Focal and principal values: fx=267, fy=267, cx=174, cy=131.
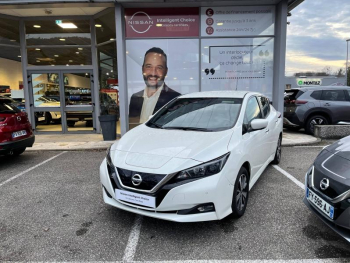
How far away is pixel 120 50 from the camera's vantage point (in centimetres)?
806

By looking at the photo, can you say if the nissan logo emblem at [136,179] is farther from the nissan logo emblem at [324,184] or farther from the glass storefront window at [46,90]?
the glass storefront window at [46,90]

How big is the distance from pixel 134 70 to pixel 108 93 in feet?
5.90

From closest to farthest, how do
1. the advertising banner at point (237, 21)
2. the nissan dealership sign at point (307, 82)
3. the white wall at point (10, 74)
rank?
1. the advertising banner at point (237, 21)
2. the white wall at point (10, 74)
3. the nissan dealership sign at point (307, 82)

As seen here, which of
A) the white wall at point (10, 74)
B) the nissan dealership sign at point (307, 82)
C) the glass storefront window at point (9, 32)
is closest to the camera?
the glass storefront window at point (9, 32)

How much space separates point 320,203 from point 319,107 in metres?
7.30

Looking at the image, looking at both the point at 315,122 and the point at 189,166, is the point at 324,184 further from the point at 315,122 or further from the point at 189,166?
the point at 315,122

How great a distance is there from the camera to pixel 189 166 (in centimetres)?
272

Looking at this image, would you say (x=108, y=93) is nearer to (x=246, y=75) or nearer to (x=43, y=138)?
(x=43, y=138)

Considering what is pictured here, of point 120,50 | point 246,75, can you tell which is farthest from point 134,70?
point 246,75

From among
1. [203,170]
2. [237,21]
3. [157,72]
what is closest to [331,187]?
[203,170]

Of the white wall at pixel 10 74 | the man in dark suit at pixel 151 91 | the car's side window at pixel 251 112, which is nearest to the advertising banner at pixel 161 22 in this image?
the man in dark suit at pixel 151 91

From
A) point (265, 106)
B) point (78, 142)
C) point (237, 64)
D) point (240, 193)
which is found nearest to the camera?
point (240, 193)

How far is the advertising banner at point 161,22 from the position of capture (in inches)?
326

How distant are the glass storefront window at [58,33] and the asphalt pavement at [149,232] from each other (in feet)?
22.7
